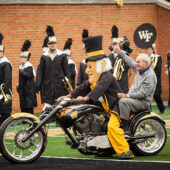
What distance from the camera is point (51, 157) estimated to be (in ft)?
31.3

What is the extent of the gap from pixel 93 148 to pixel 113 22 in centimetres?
1467

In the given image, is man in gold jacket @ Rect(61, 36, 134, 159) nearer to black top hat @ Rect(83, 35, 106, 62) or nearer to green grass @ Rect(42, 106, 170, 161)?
Result: black top hat @ Rect(83, 35, 106, 62)

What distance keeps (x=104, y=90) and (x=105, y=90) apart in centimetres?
3

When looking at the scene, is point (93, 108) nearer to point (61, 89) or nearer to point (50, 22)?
point (61, 89)

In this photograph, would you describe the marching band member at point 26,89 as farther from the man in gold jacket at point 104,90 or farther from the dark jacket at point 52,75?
the man in gold jacket at point 104,90

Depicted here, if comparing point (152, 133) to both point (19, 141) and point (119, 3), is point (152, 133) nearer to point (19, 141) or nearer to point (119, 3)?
point (19, 141)

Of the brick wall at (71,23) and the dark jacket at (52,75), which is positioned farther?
the brick wall at (71,23)

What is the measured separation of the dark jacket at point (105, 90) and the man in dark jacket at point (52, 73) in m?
4.90

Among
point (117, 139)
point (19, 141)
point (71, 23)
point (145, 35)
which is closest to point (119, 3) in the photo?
point (71, 23)

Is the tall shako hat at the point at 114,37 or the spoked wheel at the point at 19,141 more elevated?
the tall shako hat at the point at 114,37

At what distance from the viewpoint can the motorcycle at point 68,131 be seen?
345 inches

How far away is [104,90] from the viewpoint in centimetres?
911

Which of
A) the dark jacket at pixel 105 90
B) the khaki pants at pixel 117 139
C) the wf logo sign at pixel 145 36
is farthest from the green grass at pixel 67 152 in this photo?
the wf logo sign at pixel 145 36

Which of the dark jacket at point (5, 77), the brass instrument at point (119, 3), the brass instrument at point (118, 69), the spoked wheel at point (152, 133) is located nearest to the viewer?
the spoked wheel at point (152, 133)
